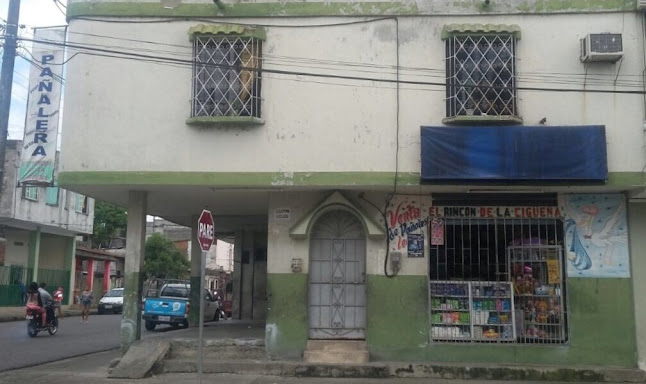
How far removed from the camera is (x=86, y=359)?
14.1 metres

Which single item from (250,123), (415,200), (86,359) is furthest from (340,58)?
(86,359)

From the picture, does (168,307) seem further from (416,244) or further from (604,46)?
(604,46)

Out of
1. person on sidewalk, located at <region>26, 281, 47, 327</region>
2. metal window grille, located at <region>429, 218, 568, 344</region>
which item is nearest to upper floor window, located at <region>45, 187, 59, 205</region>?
person on sidewalk, located at <region>26, 281, 47, 327</region>

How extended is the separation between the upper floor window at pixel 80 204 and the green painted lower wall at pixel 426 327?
1035 inches

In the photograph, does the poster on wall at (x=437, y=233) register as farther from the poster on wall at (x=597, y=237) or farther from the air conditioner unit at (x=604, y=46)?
the air conditioner unit at (x=604, y=46)

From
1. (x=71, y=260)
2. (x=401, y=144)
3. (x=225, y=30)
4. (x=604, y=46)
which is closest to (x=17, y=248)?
(x=71, y=260)

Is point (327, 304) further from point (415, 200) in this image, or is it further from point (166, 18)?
point (166, 18)

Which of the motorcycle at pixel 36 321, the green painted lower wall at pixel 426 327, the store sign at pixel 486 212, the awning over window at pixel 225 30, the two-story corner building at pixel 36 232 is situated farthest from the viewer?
the two-story corner building at pixel 36 232

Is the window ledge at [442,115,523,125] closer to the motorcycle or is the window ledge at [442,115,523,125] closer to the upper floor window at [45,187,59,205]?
the motorcycle

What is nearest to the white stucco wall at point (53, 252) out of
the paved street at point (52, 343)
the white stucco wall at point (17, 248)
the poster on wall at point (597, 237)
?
the white stucco wall at point (17, 248)

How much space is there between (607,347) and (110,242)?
44.4 meters

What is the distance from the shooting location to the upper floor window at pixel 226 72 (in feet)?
38.9

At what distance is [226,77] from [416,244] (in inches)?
188

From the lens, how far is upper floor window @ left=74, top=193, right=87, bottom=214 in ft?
116
